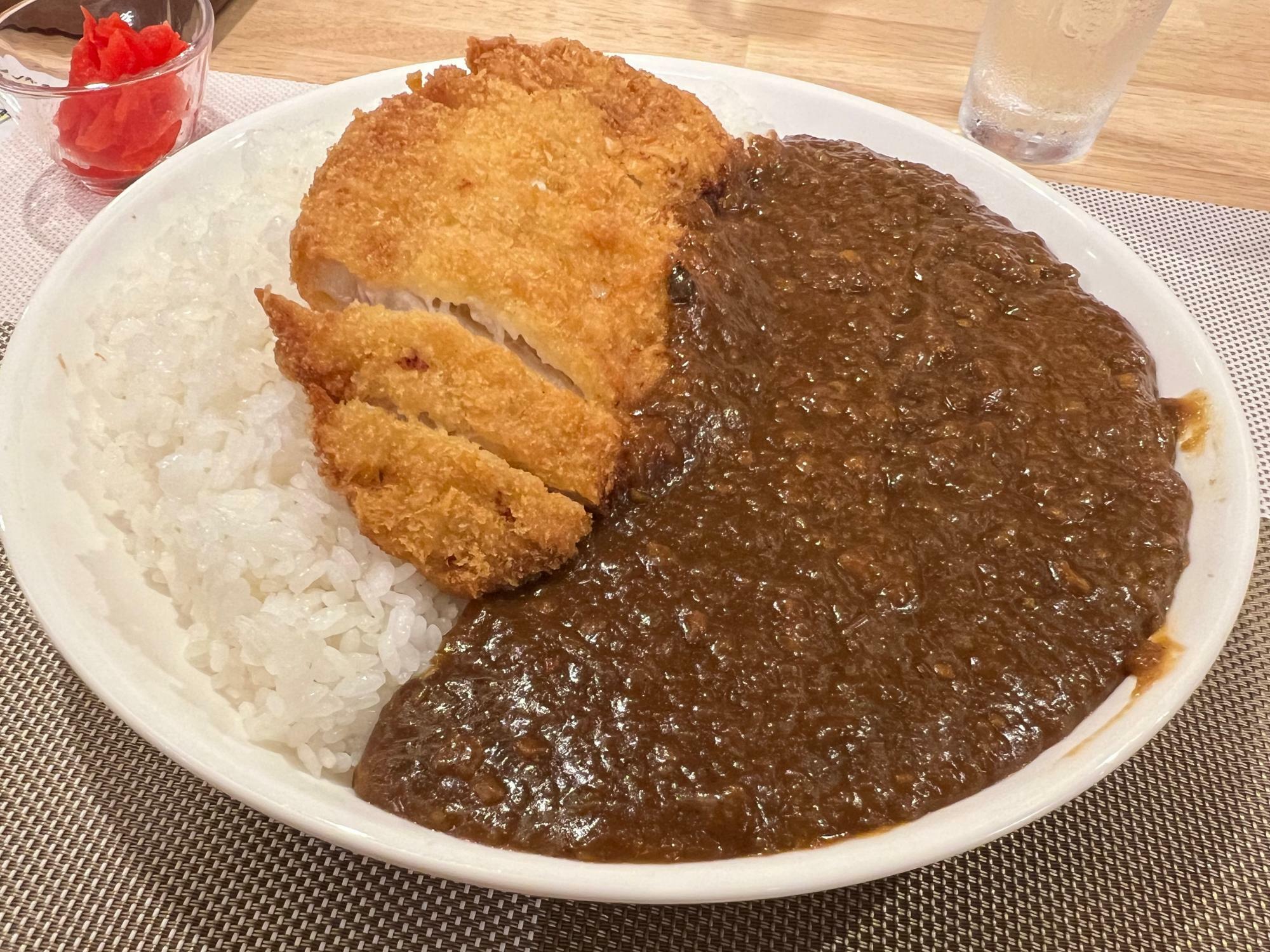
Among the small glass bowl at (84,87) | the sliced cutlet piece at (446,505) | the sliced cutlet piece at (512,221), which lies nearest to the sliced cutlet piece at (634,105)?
the sliced cutlet piece at (512,221)

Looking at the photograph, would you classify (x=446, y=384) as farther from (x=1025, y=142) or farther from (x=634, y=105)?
(x=1025, y=142)

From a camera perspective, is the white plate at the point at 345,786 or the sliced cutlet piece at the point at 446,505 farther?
the sliced cutlet piece at the point at 446,505

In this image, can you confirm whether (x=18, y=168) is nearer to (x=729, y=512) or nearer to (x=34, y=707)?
(x=34, y=707)

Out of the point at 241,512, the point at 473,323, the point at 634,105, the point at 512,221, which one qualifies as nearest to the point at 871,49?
the point at 634,105

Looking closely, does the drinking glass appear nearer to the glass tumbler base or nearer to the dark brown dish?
the glass tumbler base

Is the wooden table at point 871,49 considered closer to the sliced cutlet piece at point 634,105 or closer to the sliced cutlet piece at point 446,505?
the sliced cutlet piece at point 634,105

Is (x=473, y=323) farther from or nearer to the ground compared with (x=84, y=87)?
farther from the ground
